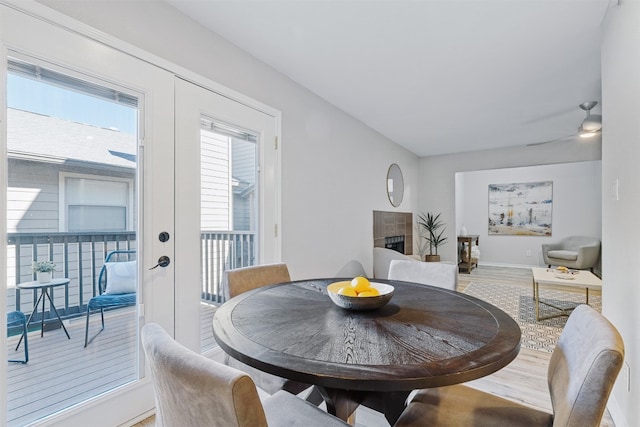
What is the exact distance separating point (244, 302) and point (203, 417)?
2.40 feet

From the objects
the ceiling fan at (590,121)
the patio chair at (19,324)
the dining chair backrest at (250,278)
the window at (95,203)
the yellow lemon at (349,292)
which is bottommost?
the patio chair at (19,324)

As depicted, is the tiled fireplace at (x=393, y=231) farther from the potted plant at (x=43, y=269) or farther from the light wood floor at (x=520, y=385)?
the potted plant at (x=43, y=269)

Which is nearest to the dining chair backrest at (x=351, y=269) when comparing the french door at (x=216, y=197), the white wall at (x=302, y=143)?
the white wall at (x=302, y=143)

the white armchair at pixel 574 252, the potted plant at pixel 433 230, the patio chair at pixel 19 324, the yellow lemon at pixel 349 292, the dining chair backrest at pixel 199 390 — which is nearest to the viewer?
the dining chair backrest at pixel 199 390

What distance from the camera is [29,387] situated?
137cm

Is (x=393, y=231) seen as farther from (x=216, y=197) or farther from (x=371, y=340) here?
(x=371, y=340)

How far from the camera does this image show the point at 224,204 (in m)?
2.25

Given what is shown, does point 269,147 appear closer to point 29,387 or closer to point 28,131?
point 28,131

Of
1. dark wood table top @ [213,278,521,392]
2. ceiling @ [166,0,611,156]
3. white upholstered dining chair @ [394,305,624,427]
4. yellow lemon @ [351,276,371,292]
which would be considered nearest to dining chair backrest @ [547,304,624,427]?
white upholstered dining chair @ [394,305,624,427]

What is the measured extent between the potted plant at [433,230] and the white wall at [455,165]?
10 centimetres

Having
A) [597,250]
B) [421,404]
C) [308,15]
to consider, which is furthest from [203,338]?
[597,250]

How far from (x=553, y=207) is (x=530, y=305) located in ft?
12.6

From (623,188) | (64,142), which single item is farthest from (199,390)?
(623,188)

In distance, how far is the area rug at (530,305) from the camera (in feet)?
9.17
